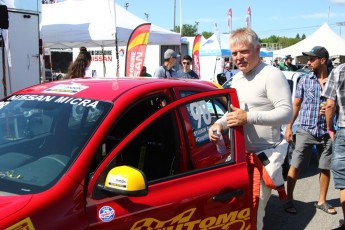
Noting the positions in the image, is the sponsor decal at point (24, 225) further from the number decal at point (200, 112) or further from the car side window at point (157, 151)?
the number decal at point (200, 112)

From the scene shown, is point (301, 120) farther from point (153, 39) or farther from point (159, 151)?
point (153, 39)

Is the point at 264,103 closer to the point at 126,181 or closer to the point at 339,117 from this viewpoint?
the point at 339,117

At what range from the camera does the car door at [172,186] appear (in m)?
2.07

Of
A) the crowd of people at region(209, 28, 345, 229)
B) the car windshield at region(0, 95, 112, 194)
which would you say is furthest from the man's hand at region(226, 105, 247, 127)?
the car windshield at region(0, 95, 112, 194)

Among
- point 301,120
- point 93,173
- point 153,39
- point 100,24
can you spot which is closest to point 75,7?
point 100,24

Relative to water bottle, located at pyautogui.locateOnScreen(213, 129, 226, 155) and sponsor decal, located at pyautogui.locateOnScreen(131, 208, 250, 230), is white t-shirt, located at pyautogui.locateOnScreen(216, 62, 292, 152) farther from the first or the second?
sponsor decal, located at pyautogui.locateOnScreen(131, 208, 250, 230)

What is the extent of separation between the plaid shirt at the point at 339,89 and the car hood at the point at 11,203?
283 centimetres

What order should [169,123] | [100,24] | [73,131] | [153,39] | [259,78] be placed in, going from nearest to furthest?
1. [73,131]
2. [169,123]
3. [259,78]
4. [100,24]
5. [153,39]

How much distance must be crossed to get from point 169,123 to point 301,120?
2628mm

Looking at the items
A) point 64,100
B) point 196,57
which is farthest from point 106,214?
point 196,57

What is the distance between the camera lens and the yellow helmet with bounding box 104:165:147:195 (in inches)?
77.7

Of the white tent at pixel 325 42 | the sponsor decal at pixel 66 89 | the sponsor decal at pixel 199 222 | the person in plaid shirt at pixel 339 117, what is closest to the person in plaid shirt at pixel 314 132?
the person in plaid shirt at pixel 339 117

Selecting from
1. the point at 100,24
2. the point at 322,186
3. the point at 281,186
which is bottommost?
the point at 322,186

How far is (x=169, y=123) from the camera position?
9.09 ft
